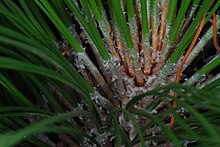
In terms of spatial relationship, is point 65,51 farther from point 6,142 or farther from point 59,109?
point 6,142

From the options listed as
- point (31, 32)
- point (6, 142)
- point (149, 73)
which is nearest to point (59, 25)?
point (31, 32)

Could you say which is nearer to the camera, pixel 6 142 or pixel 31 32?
pixel 6 142

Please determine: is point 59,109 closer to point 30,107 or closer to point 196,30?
point 30,107

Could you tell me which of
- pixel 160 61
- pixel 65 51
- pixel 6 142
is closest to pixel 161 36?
pixel 160 61

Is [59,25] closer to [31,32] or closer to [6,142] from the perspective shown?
[31,32]

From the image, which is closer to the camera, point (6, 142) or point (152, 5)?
point (6, 142)

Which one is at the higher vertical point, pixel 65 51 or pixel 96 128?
pixel 65 51

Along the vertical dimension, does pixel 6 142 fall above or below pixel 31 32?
below
